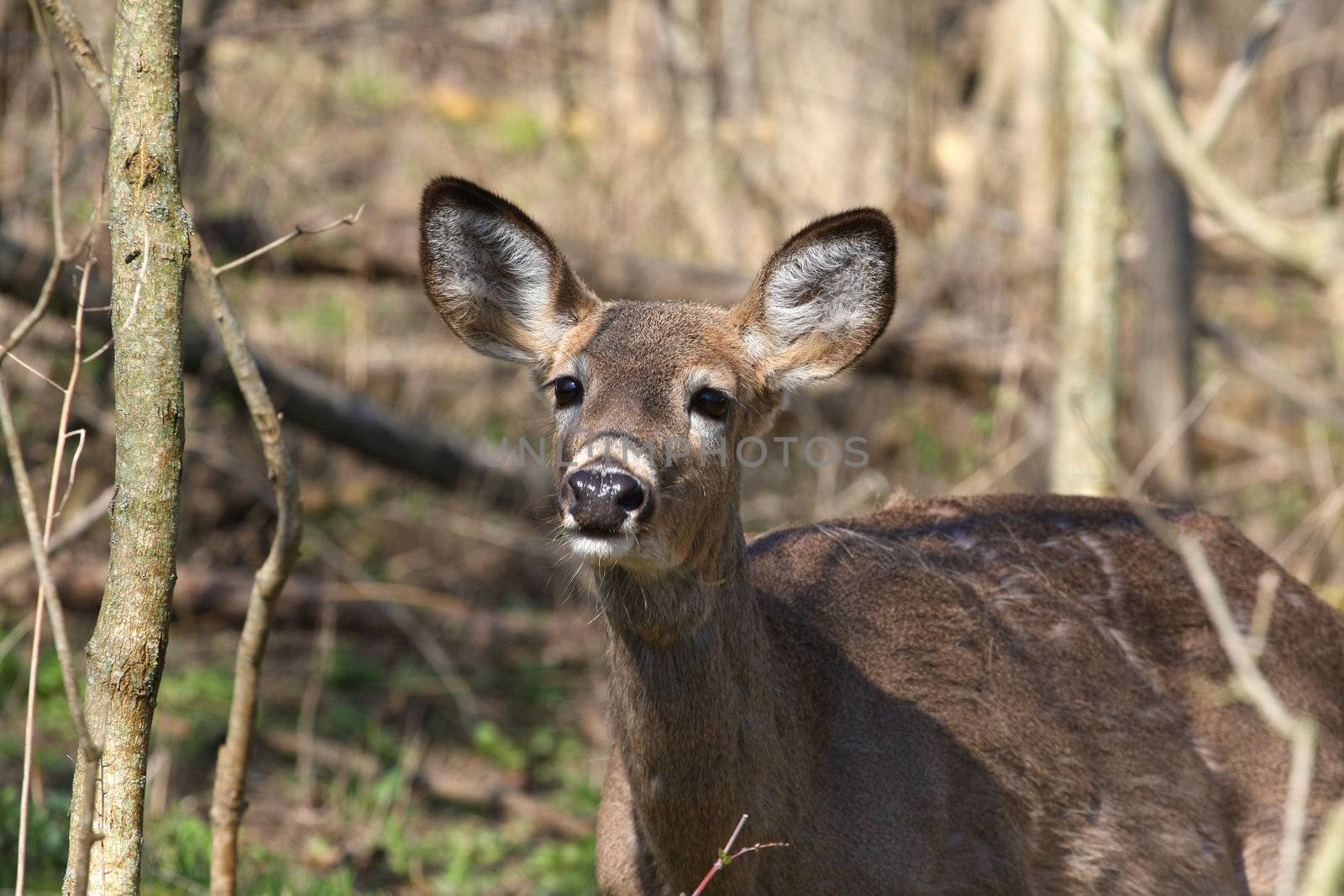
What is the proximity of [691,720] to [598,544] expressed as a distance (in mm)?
635

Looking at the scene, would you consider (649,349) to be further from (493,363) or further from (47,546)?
(493,363)

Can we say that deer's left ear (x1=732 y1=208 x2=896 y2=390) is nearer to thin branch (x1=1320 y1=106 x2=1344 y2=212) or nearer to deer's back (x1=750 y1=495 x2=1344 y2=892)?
deer's back (x1=750 y1=495 x2=1344 y2=892)

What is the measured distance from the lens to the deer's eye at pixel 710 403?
13.6 feet

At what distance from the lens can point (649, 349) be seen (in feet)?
13.6

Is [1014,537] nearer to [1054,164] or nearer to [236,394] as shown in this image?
[236,394]

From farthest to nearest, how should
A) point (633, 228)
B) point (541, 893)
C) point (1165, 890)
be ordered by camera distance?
point (633, 228) < point (541, 893) < point (1165, 890)

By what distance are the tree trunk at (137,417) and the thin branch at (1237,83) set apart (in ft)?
7.44

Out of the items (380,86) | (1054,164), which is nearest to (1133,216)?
(1054,164)

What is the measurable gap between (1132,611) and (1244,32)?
11.6 meters

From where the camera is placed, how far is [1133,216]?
9.87 meters

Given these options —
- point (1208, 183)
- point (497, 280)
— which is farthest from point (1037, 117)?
point (1208, 183)

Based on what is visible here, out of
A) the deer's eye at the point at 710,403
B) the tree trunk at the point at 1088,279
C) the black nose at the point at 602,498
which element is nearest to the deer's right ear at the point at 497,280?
the deer's eye at the point at 710,403

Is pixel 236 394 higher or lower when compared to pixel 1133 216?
lower

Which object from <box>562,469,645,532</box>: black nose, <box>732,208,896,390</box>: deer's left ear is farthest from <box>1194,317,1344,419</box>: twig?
<box>562,469,645,532</box>: black nose
